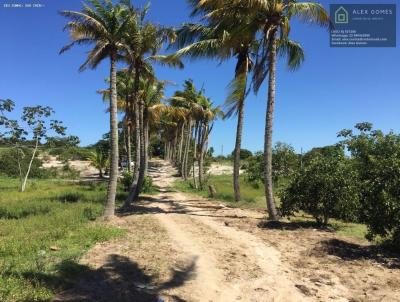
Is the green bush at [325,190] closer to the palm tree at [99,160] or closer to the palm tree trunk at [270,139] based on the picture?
the palm tree trunk at [270,139]

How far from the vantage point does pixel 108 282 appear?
6.72m

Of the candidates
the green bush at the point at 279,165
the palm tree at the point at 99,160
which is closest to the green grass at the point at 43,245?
the green bush at the point at 279,165

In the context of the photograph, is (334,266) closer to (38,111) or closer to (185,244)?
(185,244)

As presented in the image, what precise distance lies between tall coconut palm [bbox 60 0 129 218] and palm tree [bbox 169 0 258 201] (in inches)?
96.3

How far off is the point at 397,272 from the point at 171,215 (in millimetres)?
8505

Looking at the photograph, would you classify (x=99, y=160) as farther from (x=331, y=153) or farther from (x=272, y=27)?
(x=272, y=27)

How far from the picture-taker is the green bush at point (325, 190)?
11648mm

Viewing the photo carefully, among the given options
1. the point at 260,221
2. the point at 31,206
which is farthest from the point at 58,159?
the point at 260,221

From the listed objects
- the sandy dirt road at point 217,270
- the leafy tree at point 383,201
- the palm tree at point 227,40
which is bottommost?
the sandy dirt road at point 217,270

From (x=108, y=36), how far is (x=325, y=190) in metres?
9.08

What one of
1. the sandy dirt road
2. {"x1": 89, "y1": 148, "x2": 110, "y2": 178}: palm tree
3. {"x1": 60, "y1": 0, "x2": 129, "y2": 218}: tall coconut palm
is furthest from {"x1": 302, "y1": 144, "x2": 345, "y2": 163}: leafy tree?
{"x1": 89, "y1": 148, "x2": 110, "y2": 178}: palm tree

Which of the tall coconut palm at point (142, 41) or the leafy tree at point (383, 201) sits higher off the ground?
the tall coconut palm at point (142, 41)

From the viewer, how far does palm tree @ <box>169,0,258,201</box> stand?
Result: 13.4 metres

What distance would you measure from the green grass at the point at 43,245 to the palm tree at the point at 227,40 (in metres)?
6.95
